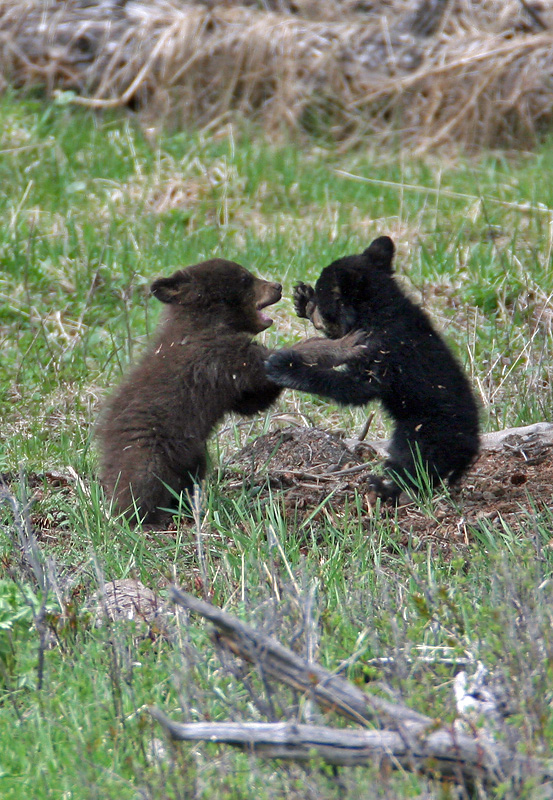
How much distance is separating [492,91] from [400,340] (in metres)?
8.11

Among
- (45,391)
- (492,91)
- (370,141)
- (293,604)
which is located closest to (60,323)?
(45,391)

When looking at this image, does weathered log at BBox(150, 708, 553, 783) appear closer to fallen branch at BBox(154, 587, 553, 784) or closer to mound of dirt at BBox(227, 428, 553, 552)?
fallen branch at BBox(154, 587, 553, 784)

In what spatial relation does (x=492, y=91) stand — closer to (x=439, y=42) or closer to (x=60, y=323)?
(x=439, y=42)

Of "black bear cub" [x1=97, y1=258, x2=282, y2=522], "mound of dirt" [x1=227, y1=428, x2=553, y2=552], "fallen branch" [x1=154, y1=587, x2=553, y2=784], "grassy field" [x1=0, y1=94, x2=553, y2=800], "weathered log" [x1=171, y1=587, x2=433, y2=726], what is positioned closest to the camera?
"fallen branch" [x1=154, y1=587, x2=553, y2=784]

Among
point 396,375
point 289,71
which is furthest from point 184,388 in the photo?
point 289,71

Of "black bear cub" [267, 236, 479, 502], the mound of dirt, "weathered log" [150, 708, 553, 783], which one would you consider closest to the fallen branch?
"weathered log" [150, 708, 553, 783]

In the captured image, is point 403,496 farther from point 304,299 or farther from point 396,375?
point 304,299

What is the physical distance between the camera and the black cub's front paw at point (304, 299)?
187 inches

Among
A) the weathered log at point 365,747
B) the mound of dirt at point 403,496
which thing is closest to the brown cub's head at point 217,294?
the mound of dirt at point 403,496

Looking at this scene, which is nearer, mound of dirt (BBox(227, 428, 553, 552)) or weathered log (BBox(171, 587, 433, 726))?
weathered log (BBox(171, 587, 433, 726))

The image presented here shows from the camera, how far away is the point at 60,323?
735 centimetres

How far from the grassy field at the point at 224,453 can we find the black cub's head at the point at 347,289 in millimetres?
967

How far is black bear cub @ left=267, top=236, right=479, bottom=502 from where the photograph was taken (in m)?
4.46

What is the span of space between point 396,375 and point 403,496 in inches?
25.8
